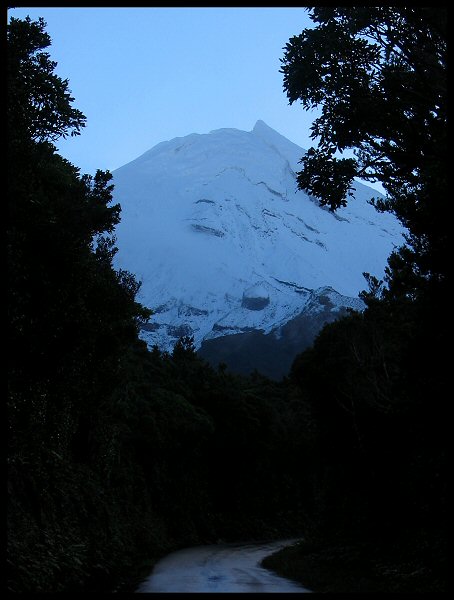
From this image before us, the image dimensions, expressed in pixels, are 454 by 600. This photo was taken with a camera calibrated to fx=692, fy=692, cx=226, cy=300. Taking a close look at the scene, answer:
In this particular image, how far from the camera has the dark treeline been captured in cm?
1295

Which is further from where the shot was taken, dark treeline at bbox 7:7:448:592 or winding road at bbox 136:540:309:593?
winding road at bbox 136:540:309:593

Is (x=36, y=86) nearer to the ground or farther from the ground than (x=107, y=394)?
farther from the ground

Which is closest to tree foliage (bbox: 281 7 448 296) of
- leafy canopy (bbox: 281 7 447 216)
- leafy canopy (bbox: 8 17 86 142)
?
leafy canopy (bbox: 281 7 447 216)

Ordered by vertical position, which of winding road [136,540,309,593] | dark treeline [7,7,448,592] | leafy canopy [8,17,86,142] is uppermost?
leafy canopy [8,17,86,142]

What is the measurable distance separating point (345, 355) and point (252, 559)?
32.8 ft

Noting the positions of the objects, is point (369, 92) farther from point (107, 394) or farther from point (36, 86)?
point (107, 394)

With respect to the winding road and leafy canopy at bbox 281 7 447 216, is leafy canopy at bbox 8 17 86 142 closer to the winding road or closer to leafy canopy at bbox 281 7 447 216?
leafy canopy at bbox 281 7 447 216

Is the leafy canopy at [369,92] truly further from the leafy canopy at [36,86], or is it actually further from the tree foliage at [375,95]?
the leafy canopy at [36,86]

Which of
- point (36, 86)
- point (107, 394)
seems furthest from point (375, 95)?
point (107, 394)

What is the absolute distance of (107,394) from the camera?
2283cm

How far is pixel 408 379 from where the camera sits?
Answer: 38.8 ft

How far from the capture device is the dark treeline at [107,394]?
1295 cm

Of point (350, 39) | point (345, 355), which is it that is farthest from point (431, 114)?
point (345, 355)

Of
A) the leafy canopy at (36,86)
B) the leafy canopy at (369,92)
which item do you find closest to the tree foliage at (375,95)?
the leafy canopy at (369,92)
